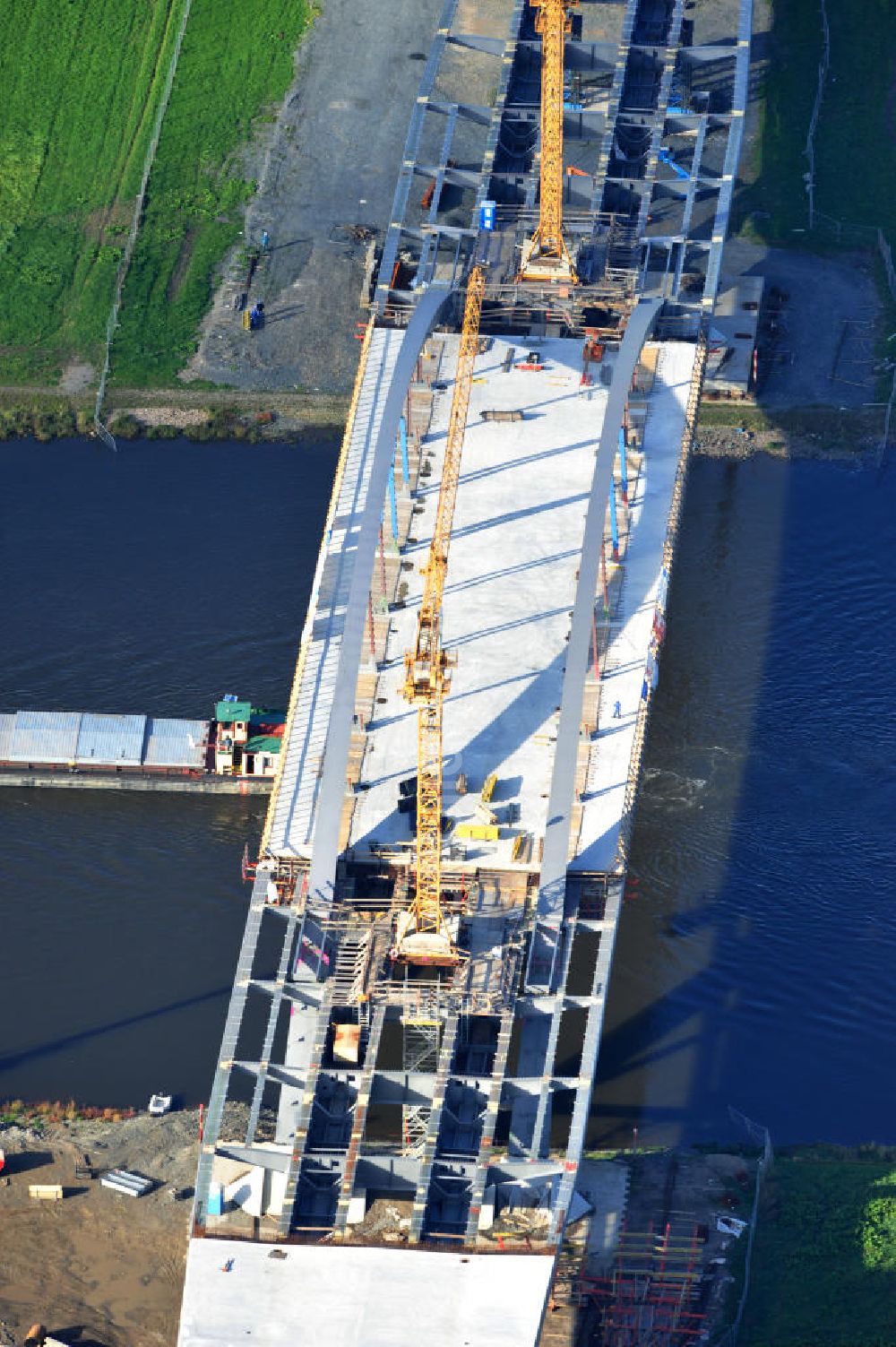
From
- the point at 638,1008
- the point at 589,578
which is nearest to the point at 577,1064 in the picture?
the point at 638,1008

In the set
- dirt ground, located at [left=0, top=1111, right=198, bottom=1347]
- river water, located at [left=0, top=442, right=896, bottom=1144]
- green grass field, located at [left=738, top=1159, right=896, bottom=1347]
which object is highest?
river water, located at [left=0, top=442, right=896, bottom=1144]

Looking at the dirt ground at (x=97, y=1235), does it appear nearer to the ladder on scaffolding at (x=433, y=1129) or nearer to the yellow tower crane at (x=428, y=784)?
the ladder on scaffolding at (x=433, y=1129)

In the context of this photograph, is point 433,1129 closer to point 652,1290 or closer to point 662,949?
point 652,1290

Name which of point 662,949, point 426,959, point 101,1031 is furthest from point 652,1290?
point 101,1031

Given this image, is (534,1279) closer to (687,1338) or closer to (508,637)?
(687,1338)

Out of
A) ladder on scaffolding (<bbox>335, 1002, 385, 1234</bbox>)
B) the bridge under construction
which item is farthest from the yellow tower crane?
ladder on scaffolding (<bbox>335, 1002, 385, 1234</bbox>)

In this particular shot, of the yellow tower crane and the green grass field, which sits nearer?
the green grass field

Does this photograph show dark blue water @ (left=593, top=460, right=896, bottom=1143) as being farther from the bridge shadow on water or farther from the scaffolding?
the bridge shadow on water
